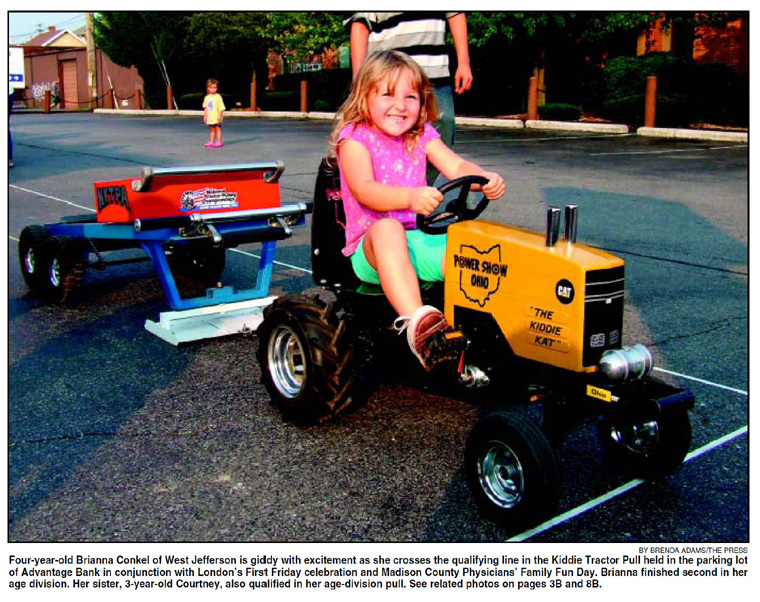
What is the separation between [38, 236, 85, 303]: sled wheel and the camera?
5812 millimetres

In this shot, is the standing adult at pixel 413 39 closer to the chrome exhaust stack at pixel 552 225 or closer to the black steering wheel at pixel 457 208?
the black steering wheel at pixel 457 208

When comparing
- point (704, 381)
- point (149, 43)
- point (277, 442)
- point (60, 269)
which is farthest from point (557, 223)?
point (149, 43)

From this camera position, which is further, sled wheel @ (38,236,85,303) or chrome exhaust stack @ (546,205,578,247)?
sled wheel @ (38,236,85,303)

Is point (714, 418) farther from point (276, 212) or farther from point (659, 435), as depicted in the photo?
point (276, 212)

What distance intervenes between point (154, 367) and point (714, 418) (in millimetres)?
2781

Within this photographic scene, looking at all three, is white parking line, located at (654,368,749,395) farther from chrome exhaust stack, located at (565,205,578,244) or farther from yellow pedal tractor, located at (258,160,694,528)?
chrome exhaust stack, located at (565,205,578,244)

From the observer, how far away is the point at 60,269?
231 inches

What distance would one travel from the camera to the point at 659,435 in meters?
3.26

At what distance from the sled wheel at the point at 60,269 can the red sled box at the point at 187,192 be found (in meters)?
0.39

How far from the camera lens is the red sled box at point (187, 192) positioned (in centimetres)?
519

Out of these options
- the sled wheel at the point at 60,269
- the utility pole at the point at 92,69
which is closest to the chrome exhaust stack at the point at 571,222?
the sled wheel at the point at 60,269

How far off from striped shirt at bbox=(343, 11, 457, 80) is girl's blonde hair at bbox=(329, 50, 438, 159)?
1.20 metres

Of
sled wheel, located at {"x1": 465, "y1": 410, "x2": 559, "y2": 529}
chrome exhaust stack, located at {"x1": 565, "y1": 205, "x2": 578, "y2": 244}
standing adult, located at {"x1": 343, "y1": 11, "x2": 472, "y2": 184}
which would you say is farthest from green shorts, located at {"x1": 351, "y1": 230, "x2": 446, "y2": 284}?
standing adult, located at {"x1": 343, "y1": 11, "x2": 472, "y2": 184}

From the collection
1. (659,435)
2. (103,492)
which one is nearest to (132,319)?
(103,492)
